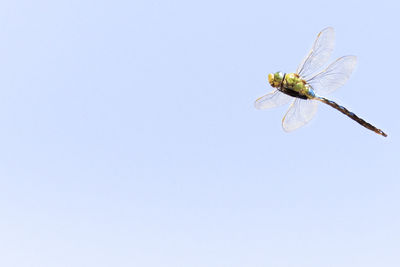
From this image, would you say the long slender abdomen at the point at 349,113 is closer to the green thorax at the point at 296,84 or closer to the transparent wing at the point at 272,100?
the green thorax at the point at 296,84

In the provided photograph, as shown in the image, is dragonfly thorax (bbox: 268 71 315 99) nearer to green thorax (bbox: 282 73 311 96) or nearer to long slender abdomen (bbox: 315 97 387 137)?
green thorax (bbox: 282 73 311 96)

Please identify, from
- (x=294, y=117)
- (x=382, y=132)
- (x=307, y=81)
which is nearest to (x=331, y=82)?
(x=307, y=81)

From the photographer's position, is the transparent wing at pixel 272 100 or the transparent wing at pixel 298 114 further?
the transparent wing at pixel 272 100

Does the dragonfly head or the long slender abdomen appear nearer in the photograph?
the dragonfly head

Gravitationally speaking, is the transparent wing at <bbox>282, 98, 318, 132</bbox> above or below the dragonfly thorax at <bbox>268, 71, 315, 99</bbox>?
below

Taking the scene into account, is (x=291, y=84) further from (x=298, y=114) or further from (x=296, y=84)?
(x=298, y=114)

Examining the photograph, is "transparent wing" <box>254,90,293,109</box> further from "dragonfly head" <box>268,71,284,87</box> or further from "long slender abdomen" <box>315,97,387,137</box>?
"long slender abdomen" <box>315,97,387,137</box>
